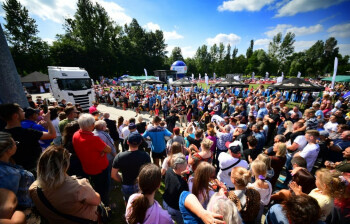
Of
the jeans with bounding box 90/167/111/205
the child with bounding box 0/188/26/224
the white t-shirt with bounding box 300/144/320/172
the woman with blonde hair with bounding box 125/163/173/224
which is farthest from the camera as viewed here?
Result: the white t-shirt with bounding box 300/144/320/172

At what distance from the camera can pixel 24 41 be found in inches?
1326

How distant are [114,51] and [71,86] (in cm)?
4105

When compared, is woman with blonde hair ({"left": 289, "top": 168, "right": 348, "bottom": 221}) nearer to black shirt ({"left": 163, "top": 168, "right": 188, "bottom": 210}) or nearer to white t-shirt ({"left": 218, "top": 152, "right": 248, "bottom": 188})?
white t-shirt ({"left": 218, "top": 152, "right": 248, "bottom": 188})

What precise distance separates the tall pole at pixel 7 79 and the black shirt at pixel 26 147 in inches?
123

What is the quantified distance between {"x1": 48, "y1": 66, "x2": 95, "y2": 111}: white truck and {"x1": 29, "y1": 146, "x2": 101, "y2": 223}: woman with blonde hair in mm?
12587

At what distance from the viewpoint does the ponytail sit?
158 centimetres

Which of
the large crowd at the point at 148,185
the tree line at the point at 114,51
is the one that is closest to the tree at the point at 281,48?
A: the tree line at the point at 114,51

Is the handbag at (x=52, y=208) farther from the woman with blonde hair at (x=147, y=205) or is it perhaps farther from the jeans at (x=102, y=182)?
the jeans at (x=102, y=182)

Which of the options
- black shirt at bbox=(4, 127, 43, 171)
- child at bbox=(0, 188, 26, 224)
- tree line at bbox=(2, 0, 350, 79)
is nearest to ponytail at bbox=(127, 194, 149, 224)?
child at bbox=(0, 188, 26, 224)

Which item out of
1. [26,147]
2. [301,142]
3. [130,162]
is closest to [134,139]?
[130,162]

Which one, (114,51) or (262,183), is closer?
(262,183)

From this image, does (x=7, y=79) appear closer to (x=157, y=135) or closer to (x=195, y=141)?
(x=157, y=135)

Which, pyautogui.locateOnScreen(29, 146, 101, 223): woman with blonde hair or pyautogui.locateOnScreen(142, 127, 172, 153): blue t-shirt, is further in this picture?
pyautogui.locateOnScreen(142, 127, 172, 153): blue t-shirt

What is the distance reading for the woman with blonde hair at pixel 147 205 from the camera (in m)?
1.59
